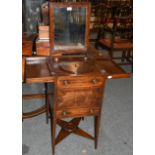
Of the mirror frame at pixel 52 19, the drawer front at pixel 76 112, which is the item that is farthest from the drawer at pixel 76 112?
the mirror frame at pixel 52 19

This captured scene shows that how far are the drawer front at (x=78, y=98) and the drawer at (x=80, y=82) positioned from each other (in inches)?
1.3

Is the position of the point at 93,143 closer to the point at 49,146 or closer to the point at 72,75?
the point at 49,146

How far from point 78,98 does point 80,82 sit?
0.13 meters

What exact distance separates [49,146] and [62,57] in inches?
29.7

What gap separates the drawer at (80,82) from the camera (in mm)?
1408

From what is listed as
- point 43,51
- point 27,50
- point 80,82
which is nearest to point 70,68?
point 80,82

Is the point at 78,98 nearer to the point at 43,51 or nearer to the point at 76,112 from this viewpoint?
the point at 76,112

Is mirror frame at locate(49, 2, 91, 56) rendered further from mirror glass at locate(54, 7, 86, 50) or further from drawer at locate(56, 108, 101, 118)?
drawer at locate(56, 108, 101, 118)

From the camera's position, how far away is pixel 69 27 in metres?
1.61

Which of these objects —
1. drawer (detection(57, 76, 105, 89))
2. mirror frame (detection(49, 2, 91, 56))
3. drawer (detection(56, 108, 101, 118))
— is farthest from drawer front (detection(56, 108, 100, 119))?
mirror frame (detection(49, 2, 91, 56))

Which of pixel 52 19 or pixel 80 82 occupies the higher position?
pixel 52 19
